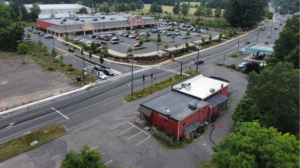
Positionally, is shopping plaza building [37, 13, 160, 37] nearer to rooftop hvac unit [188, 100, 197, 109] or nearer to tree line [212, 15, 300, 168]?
rooftop hvac unit [188, 100, 197, 109]

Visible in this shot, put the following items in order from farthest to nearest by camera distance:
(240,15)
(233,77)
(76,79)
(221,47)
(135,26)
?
Result: (240,15) → (135,26) → (221,47) → (233,77) → (76,79)

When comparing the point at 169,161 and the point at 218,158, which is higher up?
the point at 218,158

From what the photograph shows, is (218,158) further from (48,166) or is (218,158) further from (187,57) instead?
(187,57)

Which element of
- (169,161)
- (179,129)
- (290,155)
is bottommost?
(169,161)

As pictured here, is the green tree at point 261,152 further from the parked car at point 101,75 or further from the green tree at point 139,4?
the green tree at point 139,4

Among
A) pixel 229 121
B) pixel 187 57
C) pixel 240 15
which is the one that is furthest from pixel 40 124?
pixel 240 15

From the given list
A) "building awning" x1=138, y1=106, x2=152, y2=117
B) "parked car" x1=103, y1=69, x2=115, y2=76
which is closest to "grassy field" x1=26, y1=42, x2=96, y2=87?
"parked car" x1=103, y1=69, x2=115, y2=76

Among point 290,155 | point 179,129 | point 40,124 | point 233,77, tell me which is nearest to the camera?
point 290,155
